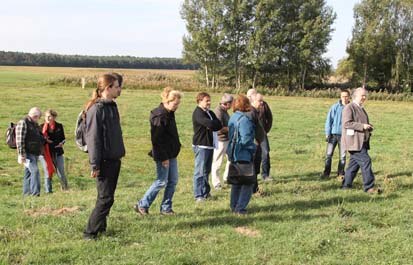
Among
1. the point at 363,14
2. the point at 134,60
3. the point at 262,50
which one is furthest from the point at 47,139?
the point at 134,60

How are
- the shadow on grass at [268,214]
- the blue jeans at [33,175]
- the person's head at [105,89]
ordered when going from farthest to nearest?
the blue jeans at [33,175], the shadow on grass at [268,214], the person's head at [105,89]

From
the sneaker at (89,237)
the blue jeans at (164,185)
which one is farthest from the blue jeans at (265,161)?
the sneaker at (89,237)

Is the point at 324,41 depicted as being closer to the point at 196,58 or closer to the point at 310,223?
the point at 196,58

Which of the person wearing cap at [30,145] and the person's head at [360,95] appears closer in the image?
the person's head at [360,95]

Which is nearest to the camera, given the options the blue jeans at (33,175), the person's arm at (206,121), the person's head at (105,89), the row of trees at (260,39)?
the person's head at (105,89)

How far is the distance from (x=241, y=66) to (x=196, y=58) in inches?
215

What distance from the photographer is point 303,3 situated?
58219mm

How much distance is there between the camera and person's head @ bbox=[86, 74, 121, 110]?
242 inches

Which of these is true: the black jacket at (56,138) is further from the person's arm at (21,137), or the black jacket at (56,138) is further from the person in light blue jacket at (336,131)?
the person in light blue jacket at (336,131)

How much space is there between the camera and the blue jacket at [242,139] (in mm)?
7719

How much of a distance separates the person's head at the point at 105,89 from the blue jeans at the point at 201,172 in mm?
3300

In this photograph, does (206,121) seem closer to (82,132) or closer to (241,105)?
(241,105)

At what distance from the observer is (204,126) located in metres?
8.95

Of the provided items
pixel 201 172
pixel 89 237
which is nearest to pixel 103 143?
pixel 89 237
